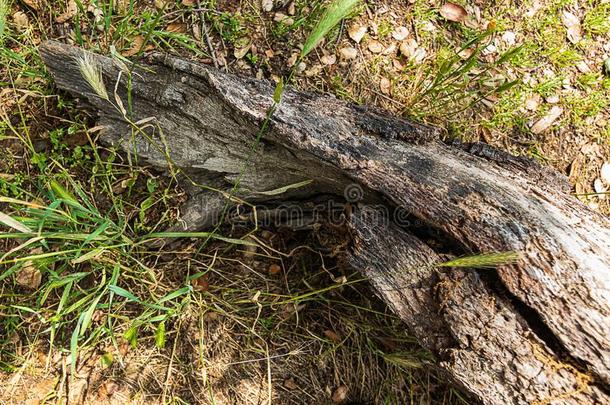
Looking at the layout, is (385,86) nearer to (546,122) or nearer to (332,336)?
(546,122)

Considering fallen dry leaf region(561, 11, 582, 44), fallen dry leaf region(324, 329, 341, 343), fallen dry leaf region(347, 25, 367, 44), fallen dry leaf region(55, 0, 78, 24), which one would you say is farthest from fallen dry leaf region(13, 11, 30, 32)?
fallen dry leaf region(561, 11, 582, 44)

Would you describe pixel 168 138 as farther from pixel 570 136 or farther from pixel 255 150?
pixel 570 136

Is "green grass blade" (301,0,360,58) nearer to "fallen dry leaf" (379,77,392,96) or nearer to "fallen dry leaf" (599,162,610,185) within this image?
"fallen dry leaf" (379,77,392,96)

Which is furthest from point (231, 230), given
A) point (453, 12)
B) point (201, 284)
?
point (453, 12)

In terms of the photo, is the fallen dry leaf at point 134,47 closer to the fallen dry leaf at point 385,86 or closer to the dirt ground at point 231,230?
the dirt ground at point 231,230

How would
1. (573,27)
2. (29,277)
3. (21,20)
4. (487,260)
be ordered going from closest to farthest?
(487,260) < (29,277) < (21,20) < (573,27)

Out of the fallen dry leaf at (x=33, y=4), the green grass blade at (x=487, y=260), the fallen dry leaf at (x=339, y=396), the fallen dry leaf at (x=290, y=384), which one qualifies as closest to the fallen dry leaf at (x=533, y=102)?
the green grass blade at (x=487, y=260)

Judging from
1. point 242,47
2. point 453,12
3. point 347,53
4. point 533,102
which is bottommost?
point 242,47
